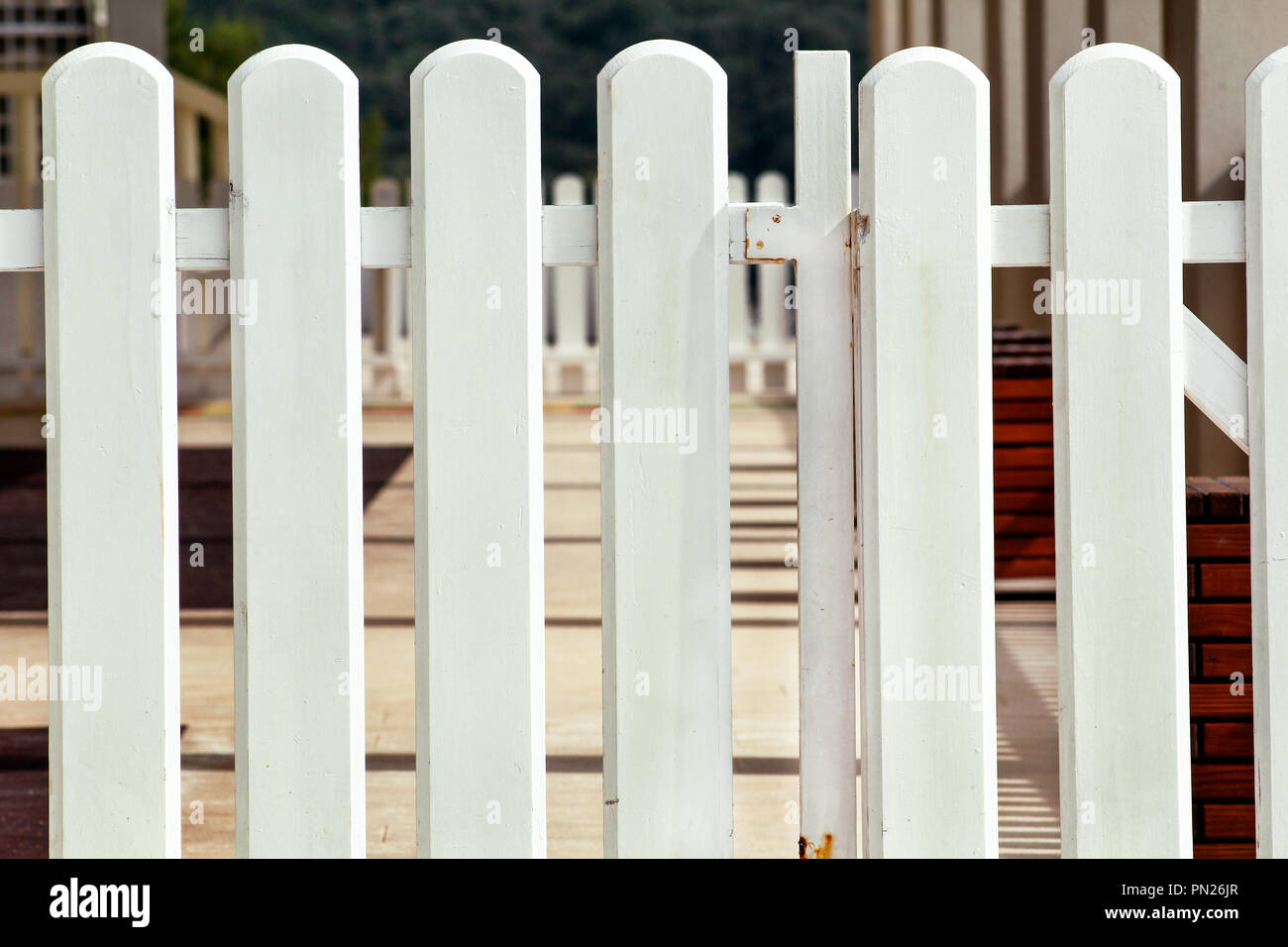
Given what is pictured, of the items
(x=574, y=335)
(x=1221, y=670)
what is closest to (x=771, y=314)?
(x=574, y=335)

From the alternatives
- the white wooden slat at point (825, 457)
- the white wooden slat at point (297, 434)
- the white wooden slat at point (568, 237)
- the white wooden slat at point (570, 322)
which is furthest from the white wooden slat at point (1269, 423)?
the white wooden slat at point (570, 322)

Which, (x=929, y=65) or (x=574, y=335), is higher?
(x=574, y=335)

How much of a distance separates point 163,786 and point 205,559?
4658 mm

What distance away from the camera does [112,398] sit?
5.61 feet

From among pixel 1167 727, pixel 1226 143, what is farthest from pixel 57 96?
pixel 1226 143

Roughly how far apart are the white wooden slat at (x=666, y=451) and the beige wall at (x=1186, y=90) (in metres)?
1.52

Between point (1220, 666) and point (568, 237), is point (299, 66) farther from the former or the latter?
point (1220, 666)

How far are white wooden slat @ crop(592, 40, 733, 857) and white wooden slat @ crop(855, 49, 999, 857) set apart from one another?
0.17m

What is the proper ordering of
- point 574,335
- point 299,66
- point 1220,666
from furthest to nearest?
1. point 574,335
2. point 1220,666
3. point 299,66

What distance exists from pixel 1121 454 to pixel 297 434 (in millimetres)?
912

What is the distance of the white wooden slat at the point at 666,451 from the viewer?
5.59 feet

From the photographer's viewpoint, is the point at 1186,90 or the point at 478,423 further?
the point at 1186,90

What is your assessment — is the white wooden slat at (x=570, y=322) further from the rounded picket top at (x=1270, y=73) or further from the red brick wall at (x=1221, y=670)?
the rounded picket top at (x=1270, y=73)

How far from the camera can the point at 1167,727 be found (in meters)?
1.75
